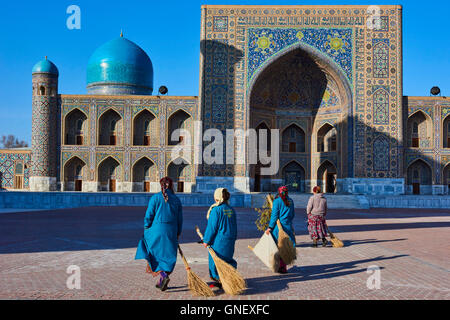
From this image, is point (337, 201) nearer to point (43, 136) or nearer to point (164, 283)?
point (164, 283)

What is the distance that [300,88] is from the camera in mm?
26672

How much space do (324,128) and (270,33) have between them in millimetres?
7116

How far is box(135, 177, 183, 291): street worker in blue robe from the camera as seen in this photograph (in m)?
4.45

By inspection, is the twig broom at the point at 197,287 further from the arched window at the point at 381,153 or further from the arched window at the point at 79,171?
the arched window at the point at 79,171

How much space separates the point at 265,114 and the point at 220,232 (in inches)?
860

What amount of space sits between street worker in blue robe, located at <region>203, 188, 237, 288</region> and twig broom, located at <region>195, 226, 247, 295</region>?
0.12 metres

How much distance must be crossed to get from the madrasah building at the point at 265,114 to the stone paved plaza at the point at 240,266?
1373cm

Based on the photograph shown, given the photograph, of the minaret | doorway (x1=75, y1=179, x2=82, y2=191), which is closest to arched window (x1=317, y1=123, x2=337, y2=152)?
doorway (x1=75, y1=179, x2=82, y2=191)

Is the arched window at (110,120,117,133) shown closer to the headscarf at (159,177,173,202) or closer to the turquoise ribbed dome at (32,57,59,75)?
the turquoise ribbed dome at (32,57,59,75)

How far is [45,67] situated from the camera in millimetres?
26156

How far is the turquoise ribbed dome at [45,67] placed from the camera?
85.6ft

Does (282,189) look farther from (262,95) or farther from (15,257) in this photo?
(262,95)

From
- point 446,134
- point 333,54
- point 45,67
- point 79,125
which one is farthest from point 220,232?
point 45,67
